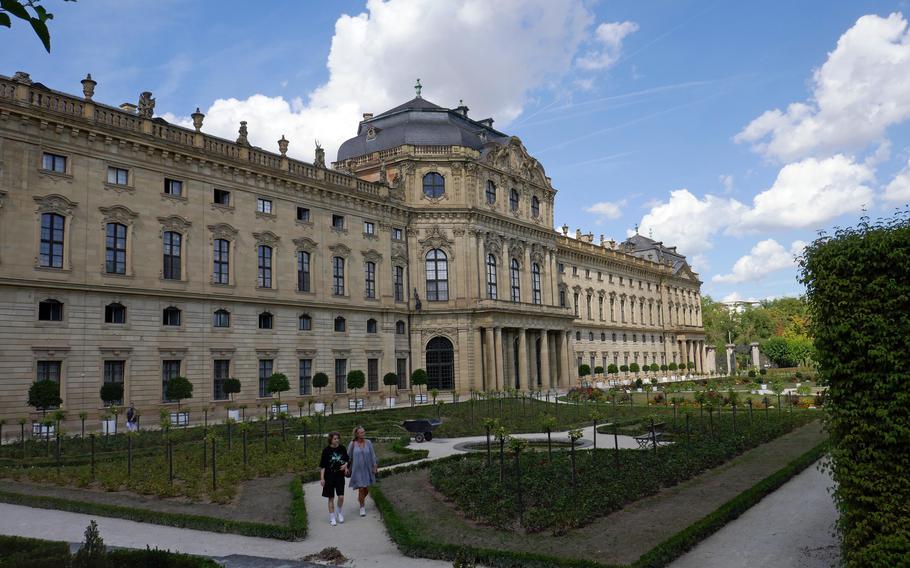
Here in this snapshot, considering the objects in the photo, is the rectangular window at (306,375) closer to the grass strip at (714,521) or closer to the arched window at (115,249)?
the arched window at (115,249)

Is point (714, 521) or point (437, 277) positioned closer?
point (714, 521)

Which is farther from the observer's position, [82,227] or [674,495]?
[82,227]

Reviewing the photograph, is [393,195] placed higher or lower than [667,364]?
higher

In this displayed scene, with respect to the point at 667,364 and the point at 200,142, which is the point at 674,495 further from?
the point at 667,364

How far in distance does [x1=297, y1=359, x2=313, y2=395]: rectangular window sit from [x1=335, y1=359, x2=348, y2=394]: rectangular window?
227 centimetres

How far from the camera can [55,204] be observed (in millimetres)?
30422

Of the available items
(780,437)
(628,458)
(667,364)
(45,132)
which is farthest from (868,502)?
(667,364)

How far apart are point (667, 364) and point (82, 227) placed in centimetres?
7323

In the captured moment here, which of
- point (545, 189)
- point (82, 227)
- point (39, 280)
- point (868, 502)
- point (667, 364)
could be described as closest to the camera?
point (868, 502)

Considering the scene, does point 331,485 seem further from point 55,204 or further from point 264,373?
point 264,373

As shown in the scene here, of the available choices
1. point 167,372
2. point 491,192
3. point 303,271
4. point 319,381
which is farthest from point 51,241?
point 491,192

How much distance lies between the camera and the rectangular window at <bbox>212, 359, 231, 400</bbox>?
36.0 m

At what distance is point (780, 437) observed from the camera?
82.8ft

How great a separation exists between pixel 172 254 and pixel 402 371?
19.5m
